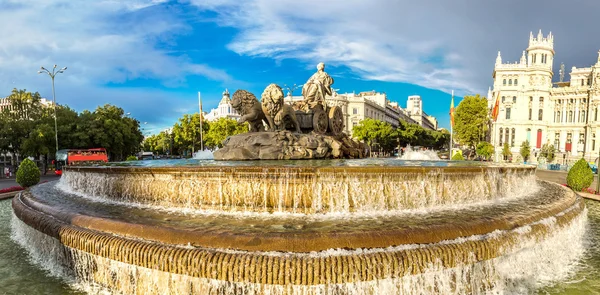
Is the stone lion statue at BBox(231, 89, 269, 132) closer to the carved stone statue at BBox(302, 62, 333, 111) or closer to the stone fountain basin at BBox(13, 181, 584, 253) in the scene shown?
the carved stone statue at BBox(302, 62, 333, 111)

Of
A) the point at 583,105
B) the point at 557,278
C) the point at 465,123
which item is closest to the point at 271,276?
the point at 557,278

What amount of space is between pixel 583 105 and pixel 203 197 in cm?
9086

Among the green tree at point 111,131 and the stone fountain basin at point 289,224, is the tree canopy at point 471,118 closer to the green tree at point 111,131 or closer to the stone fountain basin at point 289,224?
the green tree at point 111,131

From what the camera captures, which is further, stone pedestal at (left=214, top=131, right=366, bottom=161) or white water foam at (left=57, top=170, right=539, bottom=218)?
stone pedestal at (left=214, top=131, right=366, bottom=161)

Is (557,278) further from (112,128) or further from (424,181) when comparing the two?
(112,128)

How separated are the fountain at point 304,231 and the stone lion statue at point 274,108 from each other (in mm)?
6226

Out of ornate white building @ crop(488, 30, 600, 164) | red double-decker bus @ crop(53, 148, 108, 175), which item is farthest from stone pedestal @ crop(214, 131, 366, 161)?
ornate white building @ crop(488, 30, 600, 164)

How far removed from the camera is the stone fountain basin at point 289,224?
521cm

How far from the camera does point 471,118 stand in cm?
6881

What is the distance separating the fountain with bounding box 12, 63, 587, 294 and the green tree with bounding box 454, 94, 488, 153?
6438 centimetres

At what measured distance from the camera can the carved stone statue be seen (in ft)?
54.9

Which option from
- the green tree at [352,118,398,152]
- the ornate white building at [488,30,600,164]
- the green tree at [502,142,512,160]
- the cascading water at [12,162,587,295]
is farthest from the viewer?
the ornate white building at [488,30,600,164]

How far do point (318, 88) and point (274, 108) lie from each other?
11.7 feet

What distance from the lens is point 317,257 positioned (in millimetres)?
4809
